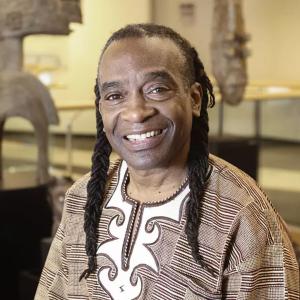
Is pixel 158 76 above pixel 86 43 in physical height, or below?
above

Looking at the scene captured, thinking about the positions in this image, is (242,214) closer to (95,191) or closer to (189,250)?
(189,250)

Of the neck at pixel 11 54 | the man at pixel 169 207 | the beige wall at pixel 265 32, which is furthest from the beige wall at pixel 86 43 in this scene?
the man at pixel 169 207

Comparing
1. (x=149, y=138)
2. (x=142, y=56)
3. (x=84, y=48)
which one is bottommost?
(x=84, y=48)

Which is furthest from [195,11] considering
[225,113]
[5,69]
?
[5,69]

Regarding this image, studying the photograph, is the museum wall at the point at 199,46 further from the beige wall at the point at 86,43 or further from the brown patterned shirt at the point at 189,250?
the brown patterned shirt at the point at 189,250

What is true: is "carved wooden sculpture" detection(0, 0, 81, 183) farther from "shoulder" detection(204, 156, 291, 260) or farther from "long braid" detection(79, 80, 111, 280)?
"shoulder" detection(204, 156, 291, 260)

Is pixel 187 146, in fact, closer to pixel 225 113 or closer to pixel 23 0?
pixel 23 0

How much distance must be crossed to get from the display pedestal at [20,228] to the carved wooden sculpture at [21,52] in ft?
0.76

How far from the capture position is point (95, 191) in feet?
3.74

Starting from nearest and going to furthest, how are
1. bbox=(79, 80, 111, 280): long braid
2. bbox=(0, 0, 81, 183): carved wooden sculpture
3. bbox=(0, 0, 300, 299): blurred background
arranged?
bbox=(79, 80, 111, 280): long braid
bbox=(0, 0, 81, 183): carved wooden sculpture
bbox=(0, 0, 300, 299): blurred background

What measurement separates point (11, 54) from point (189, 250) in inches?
89.6

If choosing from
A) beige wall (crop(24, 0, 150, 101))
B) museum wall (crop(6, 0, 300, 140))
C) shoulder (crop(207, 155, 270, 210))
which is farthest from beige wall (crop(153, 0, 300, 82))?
shoulder (crop(207, 155, 270, 210))

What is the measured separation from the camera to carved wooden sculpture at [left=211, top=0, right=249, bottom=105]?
12.8 feet

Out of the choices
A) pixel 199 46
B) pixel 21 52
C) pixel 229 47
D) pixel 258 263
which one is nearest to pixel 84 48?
pixel 199 46
